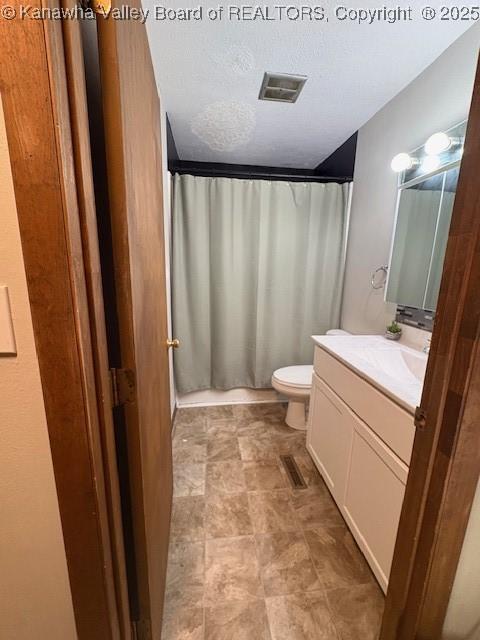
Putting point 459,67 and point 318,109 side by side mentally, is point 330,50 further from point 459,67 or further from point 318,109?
point 459,67

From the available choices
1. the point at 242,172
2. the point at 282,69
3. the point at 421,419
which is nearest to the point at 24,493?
the point at 421,419

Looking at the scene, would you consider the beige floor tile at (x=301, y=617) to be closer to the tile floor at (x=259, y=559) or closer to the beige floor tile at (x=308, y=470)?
the tile floor at (x=259, y=559)

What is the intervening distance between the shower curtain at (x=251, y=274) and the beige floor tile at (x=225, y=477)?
801 mm

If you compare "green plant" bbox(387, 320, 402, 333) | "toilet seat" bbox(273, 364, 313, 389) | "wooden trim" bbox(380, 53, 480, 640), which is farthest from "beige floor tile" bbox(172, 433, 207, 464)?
"green plant" bbox(387, 320, 402, 333)

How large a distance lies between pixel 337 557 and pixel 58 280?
1587mm

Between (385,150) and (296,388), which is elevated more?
(385,150)

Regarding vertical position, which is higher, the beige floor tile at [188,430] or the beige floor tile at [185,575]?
the beige floor tile at [185,575]

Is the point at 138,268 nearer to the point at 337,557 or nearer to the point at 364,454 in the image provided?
the point at 364,454

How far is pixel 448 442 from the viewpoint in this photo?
561mm

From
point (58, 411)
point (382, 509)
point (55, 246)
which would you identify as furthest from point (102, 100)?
point (382, 509)

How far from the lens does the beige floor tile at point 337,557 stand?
115 cm

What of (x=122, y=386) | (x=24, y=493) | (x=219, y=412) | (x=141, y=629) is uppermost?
(x=122, y=386)

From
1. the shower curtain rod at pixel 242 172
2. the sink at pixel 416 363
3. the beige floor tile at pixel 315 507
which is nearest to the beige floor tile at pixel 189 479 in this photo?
the beige floor tile at pixel 315 507

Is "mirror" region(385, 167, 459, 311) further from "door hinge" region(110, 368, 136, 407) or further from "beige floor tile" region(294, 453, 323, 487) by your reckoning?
"door hinge" region(110, 368, 136, 407)
